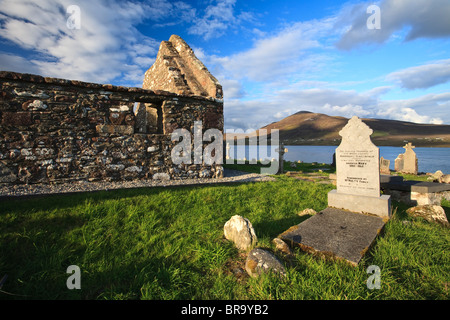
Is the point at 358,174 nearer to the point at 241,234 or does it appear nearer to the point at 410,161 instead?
the point at 241,234

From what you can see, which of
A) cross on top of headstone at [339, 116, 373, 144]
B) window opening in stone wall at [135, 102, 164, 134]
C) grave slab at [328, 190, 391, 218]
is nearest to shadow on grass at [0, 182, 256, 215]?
grave slab at [328, 190, 391, 218]

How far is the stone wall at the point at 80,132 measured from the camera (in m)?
5.29

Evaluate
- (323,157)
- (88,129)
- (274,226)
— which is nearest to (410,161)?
(274,226)

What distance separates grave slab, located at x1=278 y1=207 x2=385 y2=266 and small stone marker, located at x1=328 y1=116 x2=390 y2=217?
0.34 metres

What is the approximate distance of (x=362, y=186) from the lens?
4.41 metres

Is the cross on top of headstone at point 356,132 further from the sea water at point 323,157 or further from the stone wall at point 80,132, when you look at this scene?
the sea water at point 323,157

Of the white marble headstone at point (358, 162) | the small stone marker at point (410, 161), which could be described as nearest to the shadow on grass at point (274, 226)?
the white marble headstone at point (358, 162)

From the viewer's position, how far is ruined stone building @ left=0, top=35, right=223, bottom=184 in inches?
209

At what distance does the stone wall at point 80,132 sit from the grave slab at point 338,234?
5095 mm

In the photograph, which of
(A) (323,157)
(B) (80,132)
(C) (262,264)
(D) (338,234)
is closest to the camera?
(C) (262,264)

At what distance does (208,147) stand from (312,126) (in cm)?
17131

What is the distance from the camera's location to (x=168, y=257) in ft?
8.50

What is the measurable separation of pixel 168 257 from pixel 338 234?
2668 mm
